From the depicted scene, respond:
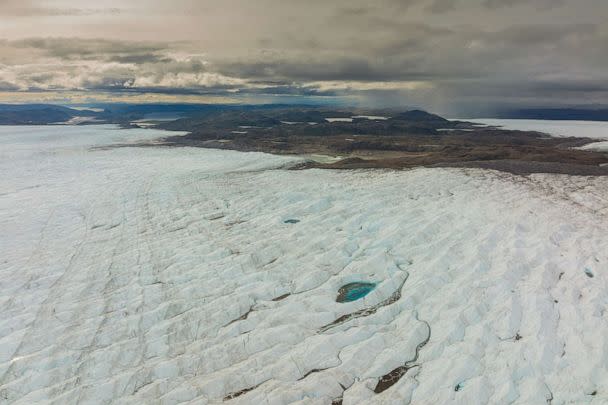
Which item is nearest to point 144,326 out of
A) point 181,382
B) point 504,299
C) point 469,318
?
point 181,382

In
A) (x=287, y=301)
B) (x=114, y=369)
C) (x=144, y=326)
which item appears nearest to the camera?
(x=114, y=369)

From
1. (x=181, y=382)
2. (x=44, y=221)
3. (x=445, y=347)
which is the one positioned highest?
(x=445, y=347)

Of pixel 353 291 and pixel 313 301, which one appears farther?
pixel 353 291

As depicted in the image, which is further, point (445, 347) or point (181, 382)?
point (445, 347)

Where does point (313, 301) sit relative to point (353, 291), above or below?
below

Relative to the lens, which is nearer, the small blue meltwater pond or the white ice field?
the white ice field

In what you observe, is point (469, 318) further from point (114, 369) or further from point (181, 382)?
point (114, 369)

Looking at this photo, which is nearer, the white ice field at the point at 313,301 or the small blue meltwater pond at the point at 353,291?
the white ice field at the point at 313,301

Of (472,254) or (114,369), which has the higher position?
(472,254)
